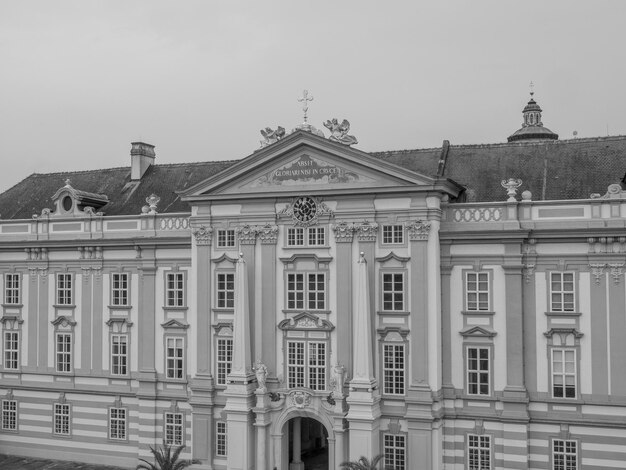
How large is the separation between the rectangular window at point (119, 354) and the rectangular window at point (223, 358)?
21.8 feet

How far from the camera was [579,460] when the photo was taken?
3672 cm

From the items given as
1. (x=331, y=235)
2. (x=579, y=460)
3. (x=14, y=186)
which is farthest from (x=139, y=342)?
(x=579, y=460)

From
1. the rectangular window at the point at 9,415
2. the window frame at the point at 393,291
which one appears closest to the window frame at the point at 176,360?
the rectangular window at the point at 9,415

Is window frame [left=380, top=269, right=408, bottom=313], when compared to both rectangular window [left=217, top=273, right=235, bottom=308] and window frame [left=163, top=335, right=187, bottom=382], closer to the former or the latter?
rectangular window [left=217, top=273, right=235, bottom=308]

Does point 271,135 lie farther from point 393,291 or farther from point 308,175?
point 393,291

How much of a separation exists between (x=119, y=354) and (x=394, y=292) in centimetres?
1746

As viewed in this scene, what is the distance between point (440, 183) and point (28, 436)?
2976 cm

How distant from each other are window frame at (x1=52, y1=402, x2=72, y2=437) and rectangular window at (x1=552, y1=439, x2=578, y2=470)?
91.8 ft

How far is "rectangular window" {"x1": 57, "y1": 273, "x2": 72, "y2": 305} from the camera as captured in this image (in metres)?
47.2

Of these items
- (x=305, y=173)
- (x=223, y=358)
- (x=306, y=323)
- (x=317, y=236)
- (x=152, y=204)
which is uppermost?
(x=305, y=173)

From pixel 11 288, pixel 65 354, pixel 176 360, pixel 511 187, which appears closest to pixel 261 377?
pixel 176 360

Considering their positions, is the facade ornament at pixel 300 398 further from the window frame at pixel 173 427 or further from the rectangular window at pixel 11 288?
the rectangular window at pixel 11 288

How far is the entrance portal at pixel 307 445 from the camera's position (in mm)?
42125

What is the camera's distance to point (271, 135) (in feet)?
137
